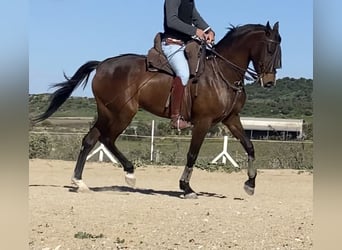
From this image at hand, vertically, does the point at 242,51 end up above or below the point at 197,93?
above

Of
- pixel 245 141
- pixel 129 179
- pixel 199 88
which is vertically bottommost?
pixel 129 179

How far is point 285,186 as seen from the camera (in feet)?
31.4

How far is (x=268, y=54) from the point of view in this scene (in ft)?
24.0

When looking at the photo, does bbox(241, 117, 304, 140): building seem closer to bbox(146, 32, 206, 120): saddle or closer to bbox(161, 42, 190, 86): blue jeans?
bbox(146, 32, 206, 120): saddle

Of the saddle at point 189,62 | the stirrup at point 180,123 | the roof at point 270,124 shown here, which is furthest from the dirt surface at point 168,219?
the roof at point 270,124

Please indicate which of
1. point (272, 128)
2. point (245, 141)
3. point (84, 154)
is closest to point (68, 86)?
point (84, 154)

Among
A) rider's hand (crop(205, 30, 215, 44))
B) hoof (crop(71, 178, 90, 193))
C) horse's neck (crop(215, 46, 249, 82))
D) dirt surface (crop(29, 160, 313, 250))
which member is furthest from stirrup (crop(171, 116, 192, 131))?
hoof (crop(71, 178, 90, 193))

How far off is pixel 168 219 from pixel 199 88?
2322 mm

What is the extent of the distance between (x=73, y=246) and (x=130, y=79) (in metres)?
3.56

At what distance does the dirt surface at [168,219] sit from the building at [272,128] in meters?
4.49

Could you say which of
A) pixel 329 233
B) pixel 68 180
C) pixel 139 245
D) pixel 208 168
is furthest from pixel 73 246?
pixel 208 168

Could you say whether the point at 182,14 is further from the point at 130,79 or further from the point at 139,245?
the point at 139,245

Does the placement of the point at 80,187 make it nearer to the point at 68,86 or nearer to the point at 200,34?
the point at 68,86

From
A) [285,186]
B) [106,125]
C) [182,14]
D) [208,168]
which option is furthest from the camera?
[208,168]
